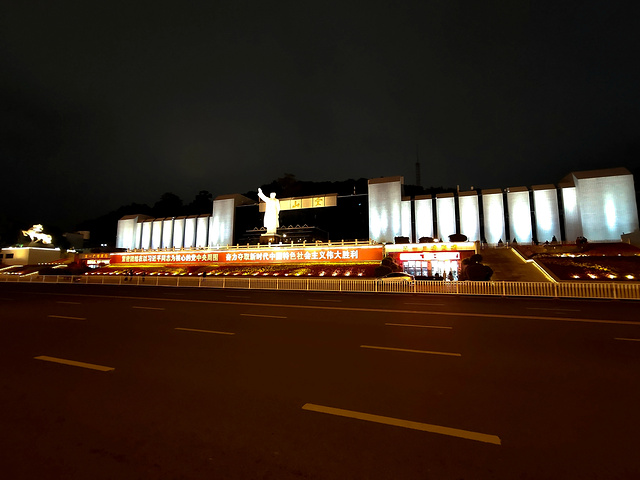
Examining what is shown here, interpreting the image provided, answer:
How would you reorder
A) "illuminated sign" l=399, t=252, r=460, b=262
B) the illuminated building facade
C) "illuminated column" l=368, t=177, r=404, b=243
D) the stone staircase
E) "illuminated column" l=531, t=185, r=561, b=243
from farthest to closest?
1. "illuminated column" l=368, t=177, r=404, b=243
2. "illuminated column" l=531, t=185, r=561, b=243
3. the illuminated building facade
4. "illuminated sign" l=399, t=252, r=460, b=262
5. the stone staircase

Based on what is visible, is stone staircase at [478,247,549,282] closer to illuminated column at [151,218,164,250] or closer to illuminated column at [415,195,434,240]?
illuminated column at [415,195,434,240]

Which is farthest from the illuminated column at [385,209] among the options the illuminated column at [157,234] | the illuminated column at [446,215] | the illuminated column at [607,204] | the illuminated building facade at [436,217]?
the illuminated column at [157,234]

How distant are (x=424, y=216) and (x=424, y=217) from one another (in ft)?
0.40

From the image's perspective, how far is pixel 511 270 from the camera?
23.6 meters

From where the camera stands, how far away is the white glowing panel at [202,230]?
170 ft

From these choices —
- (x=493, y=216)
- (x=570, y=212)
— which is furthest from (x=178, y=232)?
(x=570, y=212)

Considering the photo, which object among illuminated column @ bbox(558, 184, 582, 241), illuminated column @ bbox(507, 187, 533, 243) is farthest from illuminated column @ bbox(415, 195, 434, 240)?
illuminated column @ bbox(558, 184, 582, 241)

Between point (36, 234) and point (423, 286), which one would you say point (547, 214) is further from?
point (36, 234)

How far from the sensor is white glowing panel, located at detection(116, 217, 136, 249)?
181ft

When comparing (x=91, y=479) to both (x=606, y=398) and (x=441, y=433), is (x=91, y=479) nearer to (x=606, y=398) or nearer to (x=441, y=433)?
(x=441, y=433)

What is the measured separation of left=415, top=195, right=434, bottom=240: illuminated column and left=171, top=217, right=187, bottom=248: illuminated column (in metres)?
35.3

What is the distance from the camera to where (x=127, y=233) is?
182 feet

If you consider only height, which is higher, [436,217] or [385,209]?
[385,209]

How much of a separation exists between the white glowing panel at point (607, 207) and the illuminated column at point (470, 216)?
9785 mm
